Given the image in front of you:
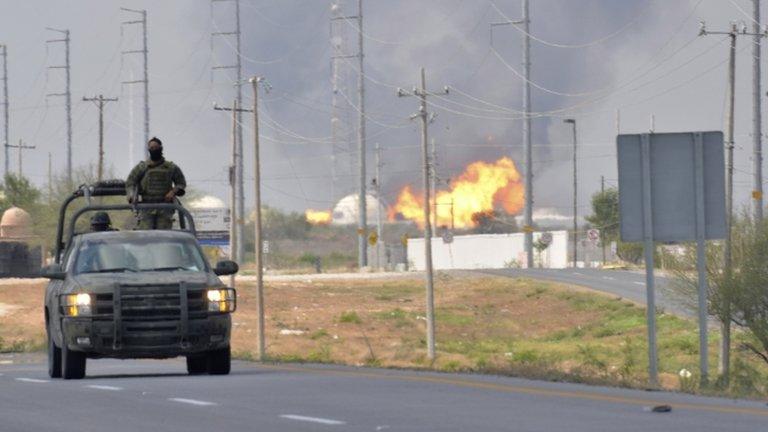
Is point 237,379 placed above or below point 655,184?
below

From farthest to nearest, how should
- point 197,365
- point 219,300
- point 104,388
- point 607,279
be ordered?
point 607,279
point 197,365
point 219,300
point 104,388

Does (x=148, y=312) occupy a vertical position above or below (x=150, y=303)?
below

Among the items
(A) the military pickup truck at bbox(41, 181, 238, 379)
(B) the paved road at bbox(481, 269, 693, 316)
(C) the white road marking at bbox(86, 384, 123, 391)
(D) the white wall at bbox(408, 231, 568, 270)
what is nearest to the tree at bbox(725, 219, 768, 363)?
(B) the paved road at bbox(481, 269, 693, 316)

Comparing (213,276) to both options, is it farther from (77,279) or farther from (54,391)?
(54,391)

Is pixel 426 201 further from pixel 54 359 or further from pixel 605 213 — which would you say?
pixel 605 213

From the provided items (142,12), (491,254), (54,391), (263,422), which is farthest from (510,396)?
(491,254)

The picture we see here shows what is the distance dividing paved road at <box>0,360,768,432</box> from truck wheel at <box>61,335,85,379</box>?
22cm

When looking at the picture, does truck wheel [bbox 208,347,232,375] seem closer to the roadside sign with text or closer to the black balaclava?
the black balaclava

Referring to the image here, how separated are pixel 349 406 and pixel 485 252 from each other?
411 ft

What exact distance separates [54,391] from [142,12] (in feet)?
328

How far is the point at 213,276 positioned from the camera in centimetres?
2272

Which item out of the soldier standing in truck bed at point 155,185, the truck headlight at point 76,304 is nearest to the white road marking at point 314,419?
the truck headlight at point 76,304

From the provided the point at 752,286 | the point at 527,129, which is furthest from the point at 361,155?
the point at 752,286

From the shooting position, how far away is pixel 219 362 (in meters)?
23.1
